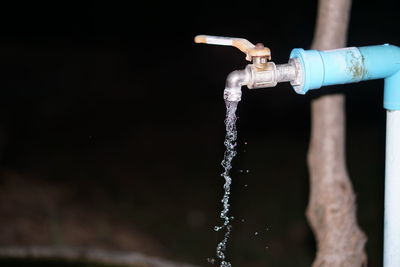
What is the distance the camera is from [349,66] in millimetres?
1055

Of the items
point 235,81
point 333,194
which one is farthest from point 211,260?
point 235,81

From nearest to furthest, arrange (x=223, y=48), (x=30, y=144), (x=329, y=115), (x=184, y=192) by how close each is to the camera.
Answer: (x=329, y=115) < (x=184, y=192) < (x=30, y=144) < (x=223, y=48)

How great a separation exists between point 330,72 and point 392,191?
30 cm

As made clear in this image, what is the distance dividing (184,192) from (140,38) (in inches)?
113

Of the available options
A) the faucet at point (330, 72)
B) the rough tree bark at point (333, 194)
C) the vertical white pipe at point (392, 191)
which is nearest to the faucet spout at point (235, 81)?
the faucet at point (330, 72)

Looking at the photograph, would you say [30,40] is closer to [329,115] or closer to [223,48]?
[223,48]

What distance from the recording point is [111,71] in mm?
5738

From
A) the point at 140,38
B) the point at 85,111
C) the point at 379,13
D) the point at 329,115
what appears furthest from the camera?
the point at 140,38

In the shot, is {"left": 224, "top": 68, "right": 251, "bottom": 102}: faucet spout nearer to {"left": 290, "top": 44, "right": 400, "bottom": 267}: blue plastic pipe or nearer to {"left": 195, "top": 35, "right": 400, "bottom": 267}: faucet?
{"left": 195, "top": 35, "right": 400, "bottom": 267}: faucet

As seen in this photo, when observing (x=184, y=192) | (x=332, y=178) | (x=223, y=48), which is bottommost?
(x=332, y=178)

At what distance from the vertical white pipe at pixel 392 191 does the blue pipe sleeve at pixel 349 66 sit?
0.04 metres

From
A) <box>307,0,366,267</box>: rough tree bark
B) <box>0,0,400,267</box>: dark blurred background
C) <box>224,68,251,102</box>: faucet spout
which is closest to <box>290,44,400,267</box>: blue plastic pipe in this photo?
<box>224,68,251,102</box>: faucet spout

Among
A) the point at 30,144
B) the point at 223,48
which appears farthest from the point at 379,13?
the point at 30,144

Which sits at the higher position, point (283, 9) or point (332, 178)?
point (283, 9)
